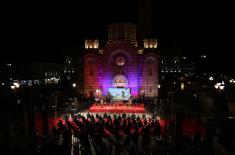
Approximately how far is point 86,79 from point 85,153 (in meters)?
33.4

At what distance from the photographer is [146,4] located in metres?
55.9

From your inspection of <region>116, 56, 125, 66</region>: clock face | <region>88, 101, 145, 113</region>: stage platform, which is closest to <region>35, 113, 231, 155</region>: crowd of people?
<region>88, 101, 145, 113</region>: stage platform

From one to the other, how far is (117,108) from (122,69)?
13530 millimetres

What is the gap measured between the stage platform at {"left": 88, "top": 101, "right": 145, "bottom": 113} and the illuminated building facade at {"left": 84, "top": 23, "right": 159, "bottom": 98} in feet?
29.5

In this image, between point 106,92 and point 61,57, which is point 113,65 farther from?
point 61,57

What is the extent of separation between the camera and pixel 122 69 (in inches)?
1946

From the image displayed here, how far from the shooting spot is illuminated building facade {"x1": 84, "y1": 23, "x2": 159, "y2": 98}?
49188mm

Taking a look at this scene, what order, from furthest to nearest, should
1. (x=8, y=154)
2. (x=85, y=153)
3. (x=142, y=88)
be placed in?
(x=142, y=88) → (x=85, y=153) → (x=8, y=154)

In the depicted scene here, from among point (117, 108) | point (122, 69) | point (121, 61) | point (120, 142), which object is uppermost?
point (121, 61)

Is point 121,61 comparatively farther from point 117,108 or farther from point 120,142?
point 120,142

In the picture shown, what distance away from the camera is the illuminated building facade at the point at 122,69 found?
4919 cm

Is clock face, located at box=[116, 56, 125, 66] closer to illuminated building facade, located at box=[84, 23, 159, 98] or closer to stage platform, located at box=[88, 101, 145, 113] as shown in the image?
illuminated building facade, located at box=[84, 23, 159, 98]

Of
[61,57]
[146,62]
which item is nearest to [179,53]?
[61,57]

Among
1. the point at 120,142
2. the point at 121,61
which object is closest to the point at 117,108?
the point at 121,61
